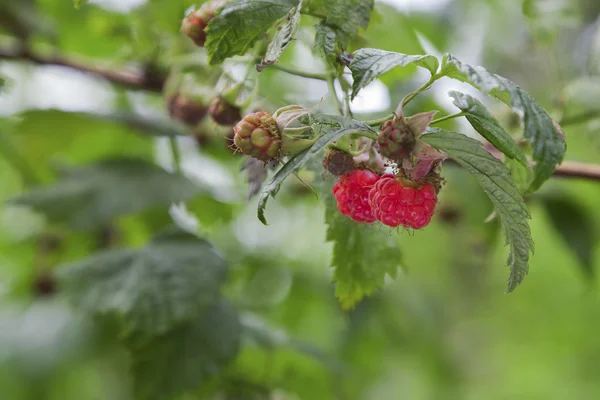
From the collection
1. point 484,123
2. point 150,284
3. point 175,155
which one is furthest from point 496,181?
point 175,155

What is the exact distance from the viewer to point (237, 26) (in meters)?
0.58

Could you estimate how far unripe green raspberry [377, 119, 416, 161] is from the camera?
20.2 inches

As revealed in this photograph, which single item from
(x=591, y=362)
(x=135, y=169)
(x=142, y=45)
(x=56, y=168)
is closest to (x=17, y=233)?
(x=56, y=168)

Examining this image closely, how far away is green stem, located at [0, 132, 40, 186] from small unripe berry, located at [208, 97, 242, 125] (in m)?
0.74

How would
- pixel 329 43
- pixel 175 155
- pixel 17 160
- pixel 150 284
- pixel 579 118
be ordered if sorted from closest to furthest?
pixel 329 43 < pixel 150 284 < pixel 579 118 < pixel 175 155 < pixel 17 160

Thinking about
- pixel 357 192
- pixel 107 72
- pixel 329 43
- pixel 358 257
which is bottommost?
pixel 107 72

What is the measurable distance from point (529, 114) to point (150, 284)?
0.64 m

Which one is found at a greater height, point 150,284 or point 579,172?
point 579,172

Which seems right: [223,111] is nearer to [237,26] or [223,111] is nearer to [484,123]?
[237,26]

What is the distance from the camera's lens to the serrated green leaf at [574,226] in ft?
4.31

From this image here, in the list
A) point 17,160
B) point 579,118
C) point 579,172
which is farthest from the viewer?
point 17,160

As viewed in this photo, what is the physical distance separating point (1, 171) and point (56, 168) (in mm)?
709

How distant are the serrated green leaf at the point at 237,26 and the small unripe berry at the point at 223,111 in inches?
6.2

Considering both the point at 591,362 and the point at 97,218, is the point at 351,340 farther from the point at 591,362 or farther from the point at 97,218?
the point at 591,362
